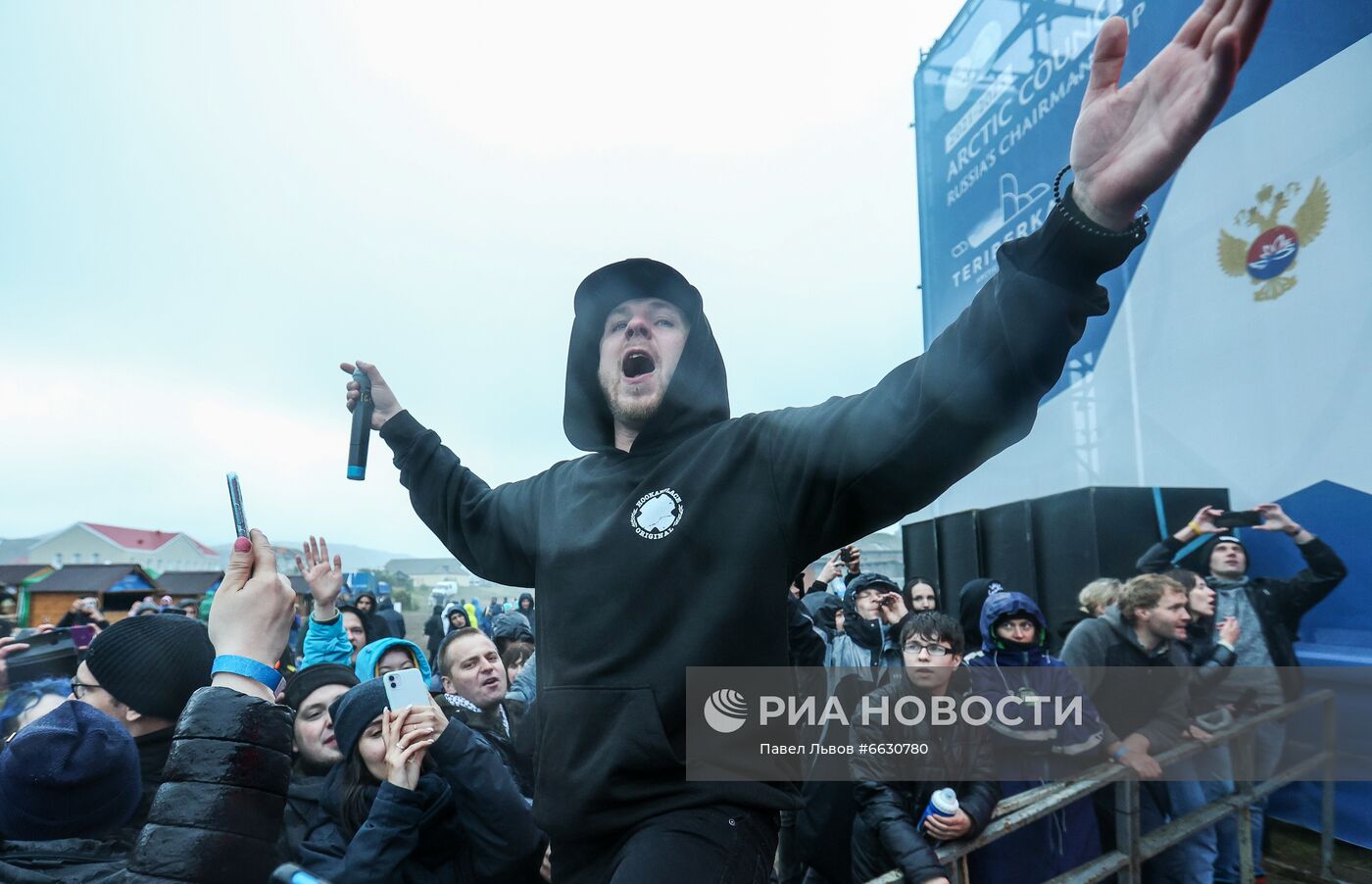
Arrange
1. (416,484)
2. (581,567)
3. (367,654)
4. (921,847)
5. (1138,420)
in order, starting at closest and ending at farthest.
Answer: (581,567), (416,484), (921,847), (367,654), (1138,420)

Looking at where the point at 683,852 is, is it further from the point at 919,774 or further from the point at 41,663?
the point at 41,663

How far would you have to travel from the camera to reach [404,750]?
2.31 metres

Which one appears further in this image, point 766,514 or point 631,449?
point 631,449

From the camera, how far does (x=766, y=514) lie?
162cm

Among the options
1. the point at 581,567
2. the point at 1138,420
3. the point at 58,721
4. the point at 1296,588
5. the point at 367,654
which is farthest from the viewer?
the point at 1138,420

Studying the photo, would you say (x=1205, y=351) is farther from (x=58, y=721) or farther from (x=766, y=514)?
(x=58, y=721)

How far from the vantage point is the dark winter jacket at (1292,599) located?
5.00 m

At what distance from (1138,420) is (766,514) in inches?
251

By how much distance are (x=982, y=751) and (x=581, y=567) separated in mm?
2384

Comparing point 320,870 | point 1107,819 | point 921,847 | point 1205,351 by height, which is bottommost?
point 1107,819

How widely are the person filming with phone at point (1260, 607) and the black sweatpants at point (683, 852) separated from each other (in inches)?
187

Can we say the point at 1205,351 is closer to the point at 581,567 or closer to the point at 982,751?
the point at 982,751

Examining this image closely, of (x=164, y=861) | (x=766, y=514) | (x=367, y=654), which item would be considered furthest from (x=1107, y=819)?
(x=164, y=861)

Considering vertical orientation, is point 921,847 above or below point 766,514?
below
